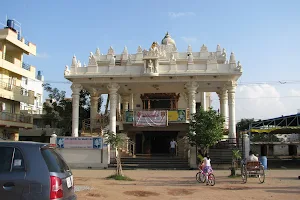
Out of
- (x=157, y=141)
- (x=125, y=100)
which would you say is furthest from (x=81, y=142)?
(x=157, y=141)

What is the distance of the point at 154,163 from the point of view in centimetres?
2375

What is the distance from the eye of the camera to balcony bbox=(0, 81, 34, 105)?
98.9 ft

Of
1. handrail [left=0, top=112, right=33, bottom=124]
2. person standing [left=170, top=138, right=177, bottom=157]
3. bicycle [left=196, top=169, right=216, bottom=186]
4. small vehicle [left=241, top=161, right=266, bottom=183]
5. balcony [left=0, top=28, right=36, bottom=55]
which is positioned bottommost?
bicycle [left=196, top=169, right=216, bottom=186]

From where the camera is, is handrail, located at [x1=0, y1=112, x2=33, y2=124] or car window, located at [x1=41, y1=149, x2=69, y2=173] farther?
handrail, located at [x1=0, y1=112, x2=33, y2=124]

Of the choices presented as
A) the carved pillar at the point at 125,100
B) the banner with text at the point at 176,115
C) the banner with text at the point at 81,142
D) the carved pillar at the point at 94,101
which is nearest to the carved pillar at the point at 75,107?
the banner with text at the point at 81,142

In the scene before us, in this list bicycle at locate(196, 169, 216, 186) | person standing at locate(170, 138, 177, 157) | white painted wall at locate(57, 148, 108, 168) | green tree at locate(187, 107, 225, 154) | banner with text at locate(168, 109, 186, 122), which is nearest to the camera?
Result: bicycle at locate(196, 169, 216, 186)

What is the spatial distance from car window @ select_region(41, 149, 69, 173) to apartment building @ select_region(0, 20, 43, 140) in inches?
1010

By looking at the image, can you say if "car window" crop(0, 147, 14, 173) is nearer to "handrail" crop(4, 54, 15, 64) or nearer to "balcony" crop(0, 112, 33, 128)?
"balcony" crop(0, 112, 33, 128)

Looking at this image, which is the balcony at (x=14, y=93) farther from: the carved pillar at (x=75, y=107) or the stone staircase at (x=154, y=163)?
the stone staircase at (x=154, y=163)

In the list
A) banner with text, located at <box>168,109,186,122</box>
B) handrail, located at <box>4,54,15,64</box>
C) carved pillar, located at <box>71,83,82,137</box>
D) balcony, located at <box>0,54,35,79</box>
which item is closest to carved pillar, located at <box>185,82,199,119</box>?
banner with text, located at <box>168,109,186,122</box>

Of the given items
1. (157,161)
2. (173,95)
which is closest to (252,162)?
(157,161)

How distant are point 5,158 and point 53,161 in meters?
0.71

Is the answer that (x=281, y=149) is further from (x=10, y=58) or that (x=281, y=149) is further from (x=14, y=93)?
(x=10, y=58)

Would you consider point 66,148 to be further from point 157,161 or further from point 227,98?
point 227,98
